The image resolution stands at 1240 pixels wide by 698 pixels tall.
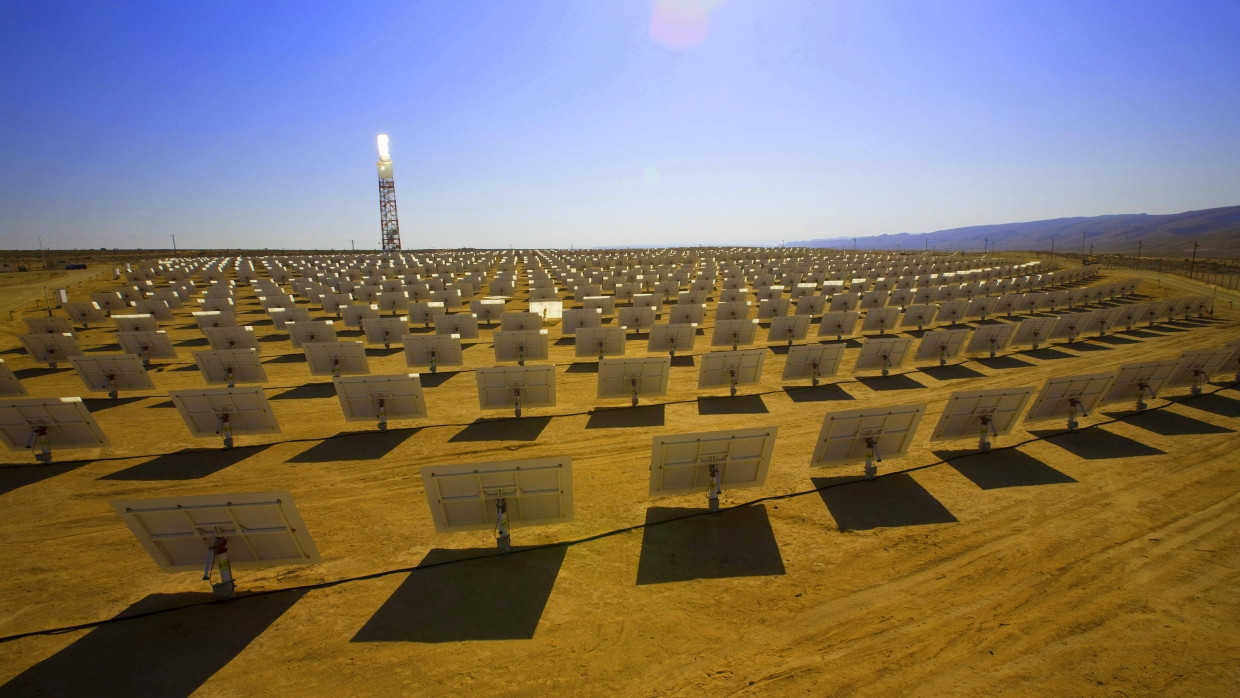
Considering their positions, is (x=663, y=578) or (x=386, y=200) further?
(x=386, y=200)

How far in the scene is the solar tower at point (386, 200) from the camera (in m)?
116

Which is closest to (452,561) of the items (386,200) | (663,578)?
(663,578)

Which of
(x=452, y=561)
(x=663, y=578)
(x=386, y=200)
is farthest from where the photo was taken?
(x=386, y=200)

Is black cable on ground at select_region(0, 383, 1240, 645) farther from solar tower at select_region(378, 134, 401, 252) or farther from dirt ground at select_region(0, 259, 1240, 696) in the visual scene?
solar tower at select_region(378, 134, 401, 252)

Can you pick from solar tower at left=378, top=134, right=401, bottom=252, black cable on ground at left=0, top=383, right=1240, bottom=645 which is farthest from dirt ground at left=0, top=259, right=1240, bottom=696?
solar tower at left=378, top=134, right=401, bottom=252

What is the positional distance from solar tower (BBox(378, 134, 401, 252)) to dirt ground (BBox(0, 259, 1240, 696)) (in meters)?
113

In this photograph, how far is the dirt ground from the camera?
6512 millimetres

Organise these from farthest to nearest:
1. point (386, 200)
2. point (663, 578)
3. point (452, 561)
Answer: point (386, 200) < point (452, 561) < point (663, 578)

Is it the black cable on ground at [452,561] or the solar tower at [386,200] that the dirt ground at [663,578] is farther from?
the solar tower at [386,200]

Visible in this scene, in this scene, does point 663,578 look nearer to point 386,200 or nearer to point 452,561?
point 452,561

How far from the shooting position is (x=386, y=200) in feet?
381

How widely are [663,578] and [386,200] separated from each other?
412 feet

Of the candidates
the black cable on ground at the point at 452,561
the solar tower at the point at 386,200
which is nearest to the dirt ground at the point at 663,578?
the black cable on ground at the point at 452,561

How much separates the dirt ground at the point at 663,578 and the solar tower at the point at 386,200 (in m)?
113
